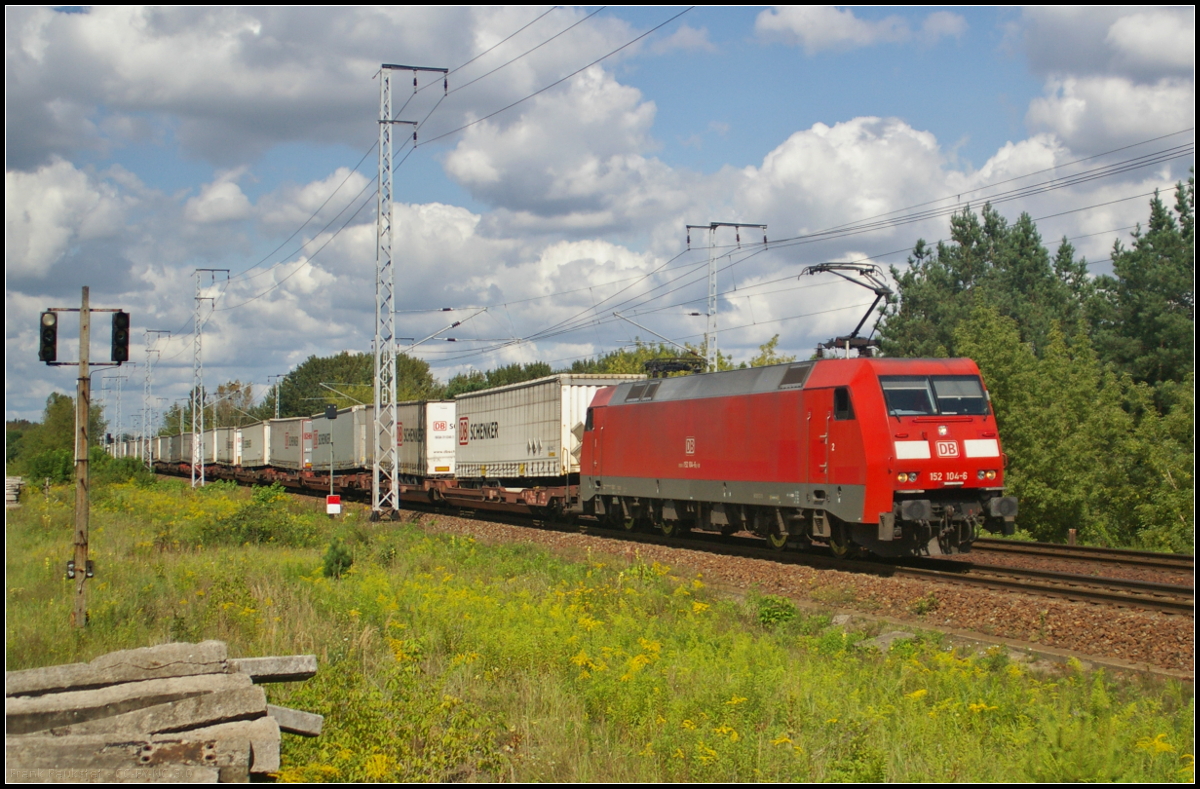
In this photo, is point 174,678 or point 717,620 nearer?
point 174,678

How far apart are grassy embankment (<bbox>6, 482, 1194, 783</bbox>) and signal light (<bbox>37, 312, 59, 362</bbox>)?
324 centimetres

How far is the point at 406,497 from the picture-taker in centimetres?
3859

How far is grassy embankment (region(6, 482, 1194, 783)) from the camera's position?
6840 mm

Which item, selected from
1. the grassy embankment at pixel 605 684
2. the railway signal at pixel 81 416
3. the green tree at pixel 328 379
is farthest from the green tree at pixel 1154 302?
the green tree at pixel 328 379

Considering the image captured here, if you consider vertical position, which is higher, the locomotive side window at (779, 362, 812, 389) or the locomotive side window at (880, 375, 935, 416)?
the locomotive side window at (779, 362, 812, 389)

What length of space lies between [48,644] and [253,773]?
620cm

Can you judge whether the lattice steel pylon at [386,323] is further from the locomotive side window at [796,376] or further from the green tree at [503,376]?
the green tree at [503,376]

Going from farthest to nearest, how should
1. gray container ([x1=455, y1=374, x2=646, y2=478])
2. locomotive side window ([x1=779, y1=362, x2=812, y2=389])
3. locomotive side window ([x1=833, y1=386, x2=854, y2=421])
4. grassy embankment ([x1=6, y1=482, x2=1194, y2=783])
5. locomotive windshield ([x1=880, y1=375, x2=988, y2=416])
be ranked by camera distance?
gray container ([x1=455, y1=374, x2=646, y2=478])
locomotive side window ([x1=779, y1=362, x2=812, y2=389])
locomotive side window ([x1=833, y1=386, x2=854, y2=421])
locomotive windshield ([x1=880, y1=375, x2=988, y2=416])
grassy embankment ([x1=6, y1=482, x2=1194, y2=783])

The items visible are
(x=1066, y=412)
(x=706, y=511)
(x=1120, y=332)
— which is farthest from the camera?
(x=1120, y=332)

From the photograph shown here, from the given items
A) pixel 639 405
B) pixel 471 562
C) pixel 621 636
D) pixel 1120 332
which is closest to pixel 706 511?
pixel 639 405

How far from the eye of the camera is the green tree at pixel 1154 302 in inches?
1864

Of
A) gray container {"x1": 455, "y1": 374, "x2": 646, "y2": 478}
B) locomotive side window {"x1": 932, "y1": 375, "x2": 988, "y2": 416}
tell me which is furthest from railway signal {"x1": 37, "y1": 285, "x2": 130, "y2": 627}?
gray container {"x1": 455, "y1": 374, "x2": 646, "y2": 478}

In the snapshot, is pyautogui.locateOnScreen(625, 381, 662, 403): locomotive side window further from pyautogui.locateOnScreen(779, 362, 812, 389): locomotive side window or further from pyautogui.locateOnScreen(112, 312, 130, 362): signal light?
pyautogui.locateOnScreen(112, 312, 130, 362): signal light

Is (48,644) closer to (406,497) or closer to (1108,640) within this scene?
(1108,640)
